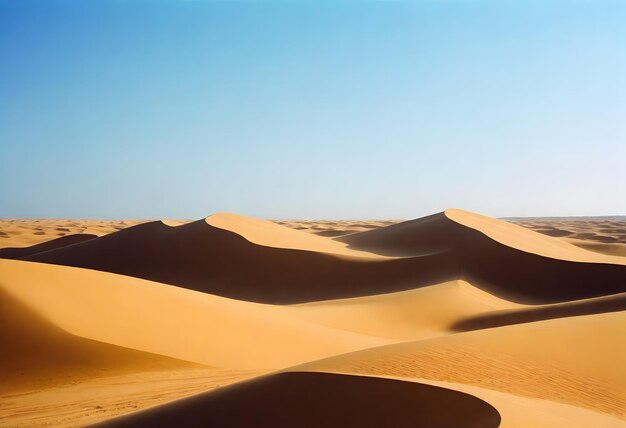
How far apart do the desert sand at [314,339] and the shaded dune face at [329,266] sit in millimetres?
76

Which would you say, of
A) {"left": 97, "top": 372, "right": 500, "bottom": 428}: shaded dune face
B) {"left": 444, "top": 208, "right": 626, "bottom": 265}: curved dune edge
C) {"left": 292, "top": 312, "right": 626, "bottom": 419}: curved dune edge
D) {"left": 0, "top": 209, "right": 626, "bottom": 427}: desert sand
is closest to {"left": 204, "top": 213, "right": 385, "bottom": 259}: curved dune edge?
{"left": 0, "top": 209, "right": 626, "bottom": 427}: desert sand

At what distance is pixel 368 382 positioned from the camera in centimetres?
598

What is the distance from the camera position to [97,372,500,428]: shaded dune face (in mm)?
5438

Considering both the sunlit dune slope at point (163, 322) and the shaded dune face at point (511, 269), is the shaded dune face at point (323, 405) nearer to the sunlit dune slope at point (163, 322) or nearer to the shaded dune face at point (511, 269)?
the sunlit dune slope at point (163, 322)

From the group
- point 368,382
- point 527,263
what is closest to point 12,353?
point 368,382

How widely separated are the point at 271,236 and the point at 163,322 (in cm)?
1741

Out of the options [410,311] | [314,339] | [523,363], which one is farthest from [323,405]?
[410,311]

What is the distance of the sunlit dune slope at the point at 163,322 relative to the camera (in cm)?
1082

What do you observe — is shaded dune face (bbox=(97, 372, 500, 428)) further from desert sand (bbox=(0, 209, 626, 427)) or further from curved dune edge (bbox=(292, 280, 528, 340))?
curved dune edge (bbox=(292, 280, 528, 340))

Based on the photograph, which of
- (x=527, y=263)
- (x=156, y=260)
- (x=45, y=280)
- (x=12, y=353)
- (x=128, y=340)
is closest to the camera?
(x=12, y=353)

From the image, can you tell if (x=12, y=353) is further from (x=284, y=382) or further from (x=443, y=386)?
(x=443, y=386)

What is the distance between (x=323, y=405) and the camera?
5.86 meters

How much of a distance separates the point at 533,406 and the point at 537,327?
5094mm

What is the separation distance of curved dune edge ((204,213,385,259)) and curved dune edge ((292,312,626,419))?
16298 millimetres
